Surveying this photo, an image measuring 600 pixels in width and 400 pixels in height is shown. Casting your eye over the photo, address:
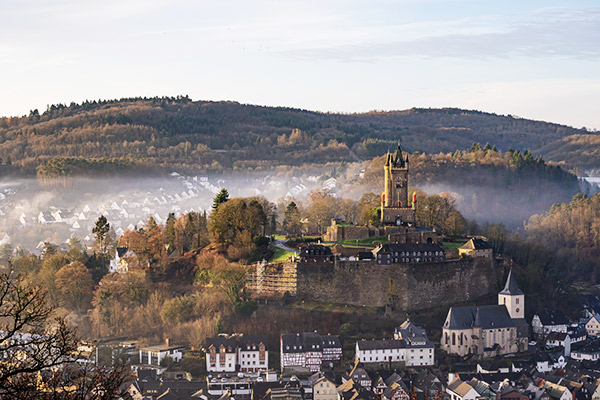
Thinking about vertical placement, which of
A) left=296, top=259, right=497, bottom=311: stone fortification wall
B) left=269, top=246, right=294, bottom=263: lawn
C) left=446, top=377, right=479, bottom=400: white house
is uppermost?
left=269, top=246, right=294, bottom=263: lawn

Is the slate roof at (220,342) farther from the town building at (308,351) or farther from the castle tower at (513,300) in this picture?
the castle tower at (513,300)

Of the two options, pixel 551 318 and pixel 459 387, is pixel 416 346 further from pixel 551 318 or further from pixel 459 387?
pixel 551 318

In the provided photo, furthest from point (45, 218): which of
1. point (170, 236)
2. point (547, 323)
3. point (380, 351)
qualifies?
point (547, 323)

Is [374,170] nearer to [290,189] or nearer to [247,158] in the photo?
[290,189]

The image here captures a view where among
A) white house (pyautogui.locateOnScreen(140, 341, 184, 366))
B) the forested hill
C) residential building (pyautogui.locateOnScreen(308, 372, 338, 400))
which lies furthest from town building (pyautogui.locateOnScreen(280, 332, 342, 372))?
the forested hill

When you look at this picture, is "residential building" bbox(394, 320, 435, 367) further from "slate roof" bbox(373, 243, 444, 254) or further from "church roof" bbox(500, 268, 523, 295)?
"church roof" bbox(500, 268, 523, 295)

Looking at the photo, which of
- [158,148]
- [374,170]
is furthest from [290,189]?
[158,148]

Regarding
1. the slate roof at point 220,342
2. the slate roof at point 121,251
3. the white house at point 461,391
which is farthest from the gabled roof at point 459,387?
the slate roof at point 121,251
